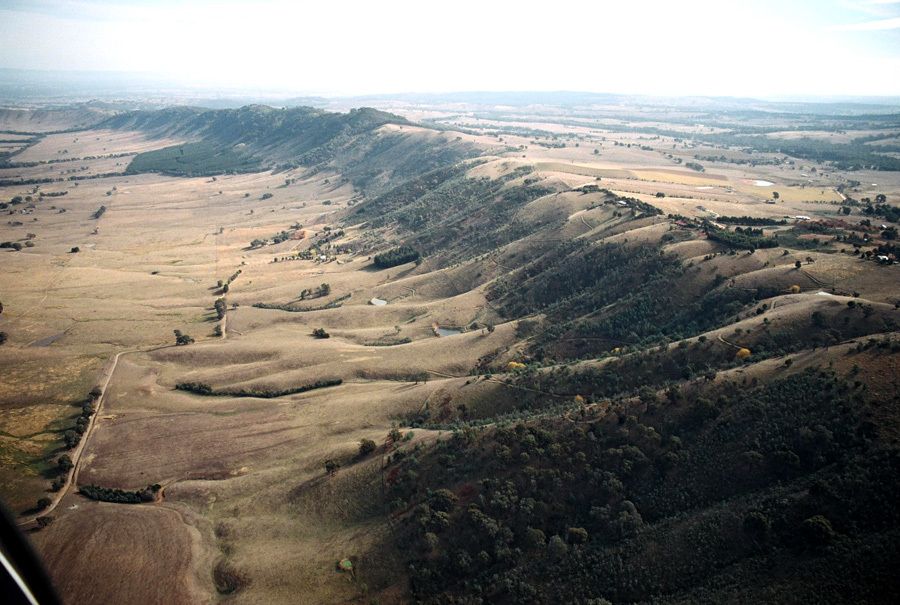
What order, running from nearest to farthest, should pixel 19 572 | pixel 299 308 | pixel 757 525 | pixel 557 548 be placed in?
pixel 19 572 < pixel 757 525 < pixel 557 548 < pixel 299 308

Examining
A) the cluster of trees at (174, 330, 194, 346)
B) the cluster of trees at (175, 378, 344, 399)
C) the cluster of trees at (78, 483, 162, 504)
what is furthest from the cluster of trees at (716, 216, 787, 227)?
the cluster of trees at (78, 483, 162, 504)

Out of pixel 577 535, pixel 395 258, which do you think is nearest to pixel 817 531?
pixel 577 535

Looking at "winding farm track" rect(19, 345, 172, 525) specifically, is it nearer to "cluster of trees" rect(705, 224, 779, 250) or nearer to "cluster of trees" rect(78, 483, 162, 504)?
"cluster of trees" rect(78, 483, 162, 504)

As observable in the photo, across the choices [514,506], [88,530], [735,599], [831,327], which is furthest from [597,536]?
[88,530]

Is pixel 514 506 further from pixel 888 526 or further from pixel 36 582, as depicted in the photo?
pixel 36 582

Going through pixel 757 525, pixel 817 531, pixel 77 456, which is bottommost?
pixel 77 456

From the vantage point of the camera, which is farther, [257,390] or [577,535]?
[257,390]

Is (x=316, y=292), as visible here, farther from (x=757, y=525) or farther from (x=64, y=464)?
(x=757, y=525)
